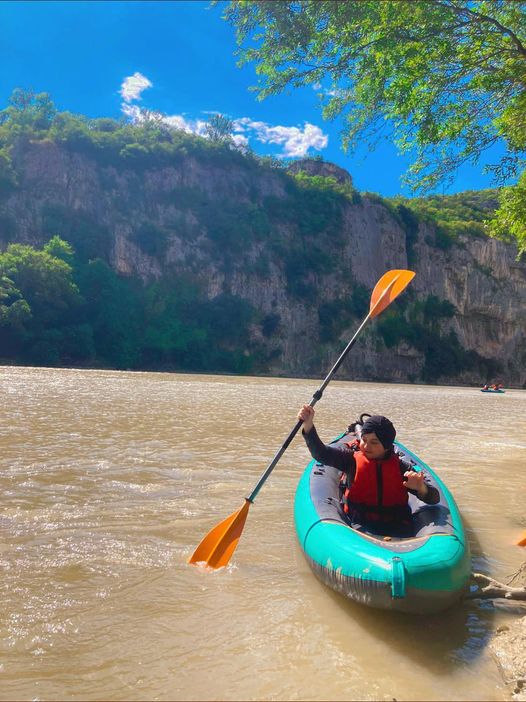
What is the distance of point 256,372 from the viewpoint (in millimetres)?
39656

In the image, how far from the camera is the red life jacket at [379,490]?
10.6ft

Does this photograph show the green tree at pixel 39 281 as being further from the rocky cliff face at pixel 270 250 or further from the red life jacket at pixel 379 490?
the red life jacket at pixel 379 490

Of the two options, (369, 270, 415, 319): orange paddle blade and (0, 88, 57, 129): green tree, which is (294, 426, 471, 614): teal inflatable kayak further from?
(0, 88, 57, 129): green tree

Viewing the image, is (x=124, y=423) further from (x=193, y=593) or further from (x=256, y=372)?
(x=256, y=372)

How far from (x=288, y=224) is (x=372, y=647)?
44.9 meters

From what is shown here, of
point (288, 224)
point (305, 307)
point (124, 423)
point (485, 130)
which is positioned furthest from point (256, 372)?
point (485, 130)

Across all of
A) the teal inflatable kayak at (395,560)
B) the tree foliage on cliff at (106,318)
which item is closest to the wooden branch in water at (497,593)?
the teal inflatable kayak at (395,560)

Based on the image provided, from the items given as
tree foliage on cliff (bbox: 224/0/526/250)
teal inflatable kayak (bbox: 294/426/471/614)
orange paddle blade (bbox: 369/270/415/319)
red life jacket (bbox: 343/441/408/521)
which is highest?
tree foliage on cliff (bbox: 224/0/526/250)

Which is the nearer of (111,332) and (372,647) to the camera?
(372,647)

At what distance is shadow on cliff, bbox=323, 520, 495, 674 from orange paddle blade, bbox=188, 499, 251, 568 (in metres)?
0.69

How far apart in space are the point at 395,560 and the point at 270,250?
4188cm

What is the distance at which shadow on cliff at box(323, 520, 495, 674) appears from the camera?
2311 millimetres

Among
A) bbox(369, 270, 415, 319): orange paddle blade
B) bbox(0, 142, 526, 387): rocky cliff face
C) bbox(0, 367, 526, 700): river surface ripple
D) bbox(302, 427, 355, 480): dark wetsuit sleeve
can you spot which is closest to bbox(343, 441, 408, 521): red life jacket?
bbox(302, 427, 355, 480): dark wetsuit sleeve

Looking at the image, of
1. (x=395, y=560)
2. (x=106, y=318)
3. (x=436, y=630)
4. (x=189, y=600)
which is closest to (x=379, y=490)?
(x=395, y=560)
